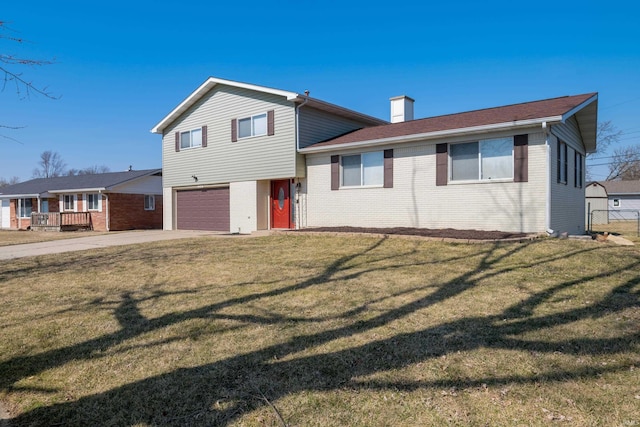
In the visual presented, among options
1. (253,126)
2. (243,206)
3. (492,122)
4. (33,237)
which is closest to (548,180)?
(492,122)

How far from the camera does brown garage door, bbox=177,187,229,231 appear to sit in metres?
17.6

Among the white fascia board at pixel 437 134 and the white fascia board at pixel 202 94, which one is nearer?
the white fascia board at pixel 437 134

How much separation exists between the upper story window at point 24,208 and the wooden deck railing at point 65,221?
4888 millimetres

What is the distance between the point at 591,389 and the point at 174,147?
62.3ft

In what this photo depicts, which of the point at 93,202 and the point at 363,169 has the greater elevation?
the point at 363,169

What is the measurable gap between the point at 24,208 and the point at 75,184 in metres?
5.96

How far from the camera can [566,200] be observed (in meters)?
12.1

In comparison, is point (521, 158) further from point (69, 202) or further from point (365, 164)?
point (69, 202)

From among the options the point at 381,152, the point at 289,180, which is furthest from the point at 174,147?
the point at 381,152

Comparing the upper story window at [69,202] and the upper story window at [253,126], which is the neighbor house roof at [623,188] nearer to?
the upper story window at [253,126]

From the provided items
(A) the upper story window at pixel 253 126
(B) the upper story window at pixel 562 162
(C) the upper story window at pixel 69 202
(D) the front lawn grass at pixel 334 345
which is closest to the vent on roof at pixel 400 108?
(A) the upper story window at pixel 253 126

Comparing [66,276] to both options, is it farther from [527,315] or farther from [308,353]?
[527,315]

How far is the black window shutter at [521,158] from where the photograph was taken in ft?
33.8

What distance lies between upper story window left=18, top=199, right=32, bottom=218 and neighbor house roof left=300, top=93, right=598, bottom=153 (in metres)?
25.1
